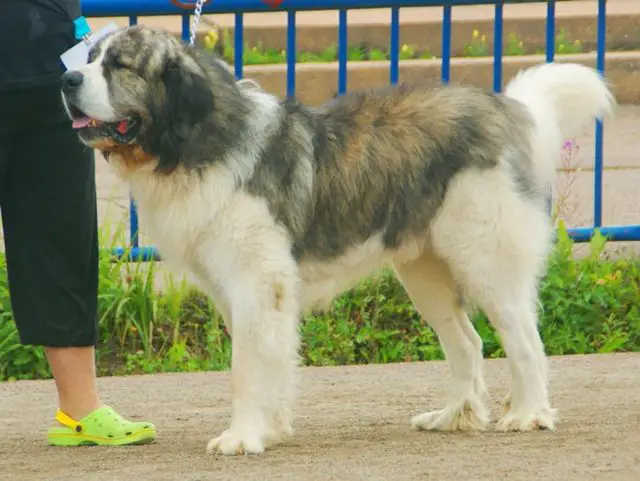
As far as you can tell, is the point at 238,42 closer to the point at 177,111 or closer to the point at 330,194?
the point at 330,194

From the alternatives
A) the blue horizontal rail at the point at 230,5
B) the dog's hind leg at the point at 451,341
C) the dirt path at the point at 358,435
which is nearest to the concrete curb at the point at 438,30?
the blue horizontal rail at the point at 230,5

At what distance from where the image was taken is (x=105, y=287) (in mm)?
8281

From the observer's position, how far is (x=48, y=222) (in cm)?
616

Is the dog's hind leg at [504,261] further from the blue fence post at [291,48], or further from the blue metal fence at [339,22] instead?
the blue fence post at [291,48]

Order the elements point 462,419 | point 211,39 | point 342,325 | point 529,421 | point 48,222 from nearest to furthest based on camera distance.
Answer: point 48,222
point 529,421
point 462,419
point 342,325
point 211,39

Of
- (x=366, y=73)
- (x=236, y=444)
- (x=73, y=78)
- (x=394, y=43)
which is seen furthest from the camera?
(x=366, y=73)

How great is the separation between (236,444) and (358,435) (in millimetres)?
649

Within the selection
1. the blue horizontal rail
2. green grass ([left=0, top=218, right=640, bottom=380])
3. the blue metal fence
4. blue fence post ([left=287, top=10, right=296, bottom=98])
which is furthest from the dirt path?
the blue horizontal rail

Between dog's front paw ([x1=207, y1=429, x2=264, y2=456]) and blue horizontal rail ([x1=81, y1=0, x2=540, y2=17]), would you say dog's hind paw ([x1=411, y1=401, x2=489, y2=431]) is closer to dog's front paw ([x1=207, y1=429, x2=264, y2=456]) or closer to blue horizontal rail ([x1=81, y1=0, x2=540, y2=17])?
dog's front paw ([x1=207, y1=429, x2=264, y2=456])

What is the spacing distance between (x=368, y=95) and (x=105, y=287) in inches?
93.1

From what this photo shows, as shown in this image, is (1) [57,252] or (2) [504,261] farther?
(2) [504,261]

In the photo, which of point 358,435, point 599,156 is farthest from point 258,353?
point 599,156

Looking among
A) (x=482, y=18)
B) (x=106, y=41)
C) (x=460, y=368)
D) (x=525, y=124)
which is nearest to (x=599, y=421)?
(x=460, y=368)

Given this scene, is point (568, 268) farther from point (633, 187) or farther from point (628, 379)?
point (633, 187)
